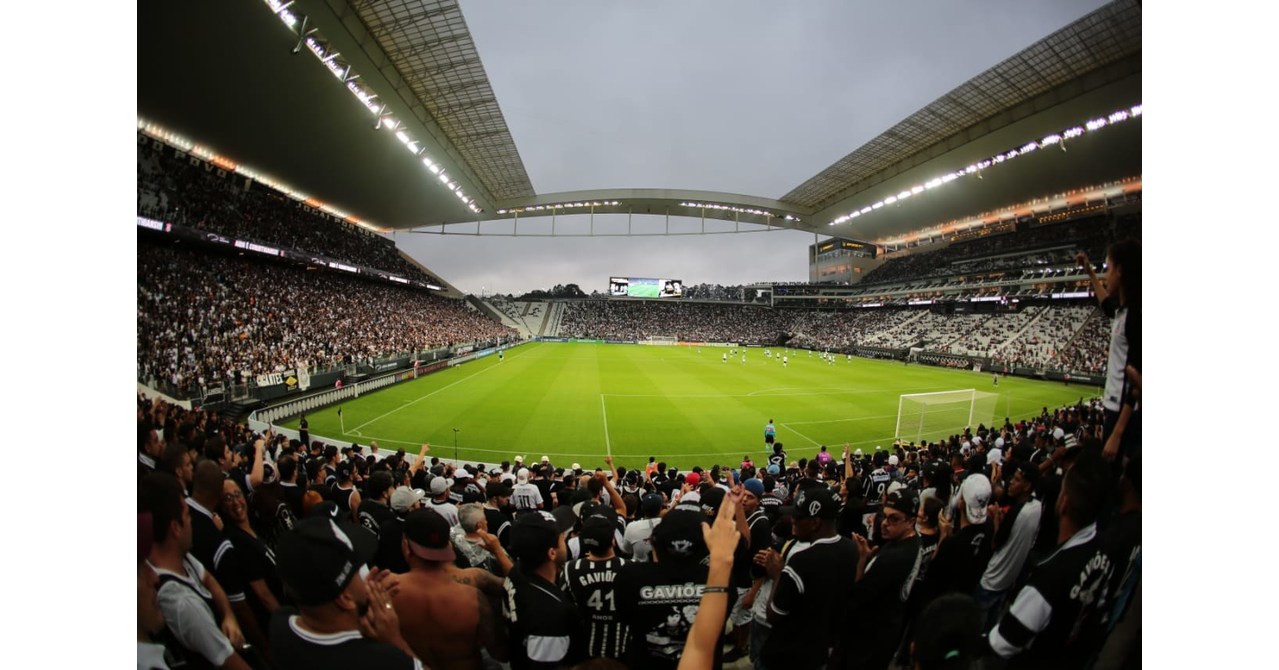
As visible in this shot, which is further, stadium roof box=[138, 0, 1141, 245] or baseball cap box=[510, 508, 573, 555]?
stadium roof box=[138, 0, 1141, 245]

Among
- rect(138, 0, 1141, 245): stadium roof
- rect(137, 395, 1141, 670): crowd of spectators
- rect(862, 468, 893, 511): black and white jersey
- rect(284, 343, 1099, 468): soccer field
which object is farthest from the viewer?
rect(284, 343, 1099, 468): soccer field

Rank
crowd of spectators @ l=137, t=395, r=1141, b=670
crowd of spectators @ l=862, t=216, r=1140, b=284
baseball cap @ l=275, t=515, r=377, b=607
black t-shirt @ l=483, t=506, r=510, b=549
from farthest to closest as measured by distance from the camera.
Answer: crowd of spectators @ l=862, t=216, r=1140, b=284 < black t-shirt @ l=483, t=506, r=510, b=549 < crowd of spectators @ l=137, t=395, r=1141, b=670 < baseball cap @ l=275, t=515, r=377, b=607

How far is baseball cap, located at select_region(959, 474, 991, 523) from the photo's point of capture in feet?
11.9

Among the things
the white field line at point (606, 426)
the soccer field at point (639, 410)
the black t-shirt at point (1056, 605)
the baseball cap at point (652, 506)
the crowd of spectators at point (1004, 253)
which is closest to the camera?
the black t-shirt at point (1056, 605)

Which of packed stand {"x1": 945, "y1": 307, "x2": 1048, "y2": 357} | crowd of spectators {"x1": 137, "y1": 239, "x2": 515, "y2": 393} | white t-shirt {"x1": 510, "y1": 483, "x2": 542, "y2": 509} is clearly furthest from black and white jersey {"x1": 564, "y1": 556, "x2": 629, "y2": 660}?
packed stand {"x1": 945, "y1": 307, "x2": 1048, "y2": 357}

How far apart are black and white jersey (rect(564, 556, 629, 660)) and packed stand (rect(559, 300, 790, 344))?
76.8m

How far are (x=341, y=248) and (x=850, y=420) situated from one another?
38.8m

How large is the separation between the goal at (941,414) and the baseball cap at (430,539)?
757 inches

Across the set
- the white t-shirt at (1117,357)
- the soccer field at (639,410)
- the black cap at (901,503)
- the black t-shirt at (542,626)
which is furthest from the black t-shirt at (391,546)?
the soccer field at (639,410)

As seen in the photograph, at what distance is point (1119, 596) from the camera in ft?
9.79

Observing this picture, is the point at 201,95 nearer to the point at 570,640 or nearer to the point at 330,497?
the point at 330,497

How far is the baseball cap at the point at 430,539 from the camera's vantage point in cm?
253

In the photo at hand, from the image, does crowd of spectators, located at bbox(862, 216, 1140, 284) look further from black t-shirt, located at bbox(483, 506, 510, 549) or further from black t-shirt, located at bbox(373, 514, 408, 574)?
black t-shirt, located at bbox(373, 514, 408, 574)

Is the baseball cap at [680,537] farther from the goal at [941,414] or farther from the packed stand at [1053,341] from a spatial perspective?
the packed stand at [1053,341]
